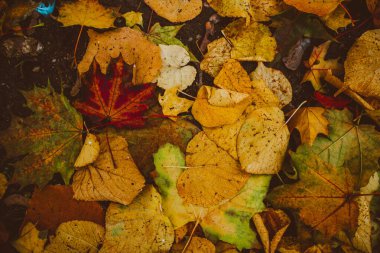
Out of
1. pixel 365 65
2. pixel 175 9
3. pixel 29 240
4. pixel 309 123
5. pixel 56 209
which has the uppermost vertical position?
pixel 175 9

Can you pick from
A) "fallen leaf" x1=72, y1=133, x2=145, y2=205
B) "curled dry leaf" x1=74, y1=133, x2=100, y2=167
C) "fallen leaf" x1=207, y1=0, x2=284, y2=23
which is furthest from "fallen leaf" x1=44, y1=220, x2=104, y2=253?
"fallen leaf" x1=207, y1=0, x2=284, y2=23

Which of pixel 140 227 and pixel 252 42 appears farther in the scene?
pixel 252 42

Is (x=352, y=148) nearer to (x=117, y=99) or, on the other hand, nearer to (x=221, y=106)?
(x=221, y=106)

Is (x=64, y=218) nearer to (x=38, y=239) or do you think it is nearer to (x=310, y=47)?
(x=38, y=239)

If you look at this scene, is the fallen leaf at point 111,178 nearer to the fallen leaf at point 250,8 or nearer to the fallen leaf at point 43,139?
the fallen leaf at point 43,139

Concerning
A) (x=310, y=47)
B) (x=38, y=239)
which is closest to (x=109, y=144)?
(x=38, y=239)

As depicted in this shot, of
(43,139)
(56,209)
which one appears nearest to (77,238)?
(56,209)
